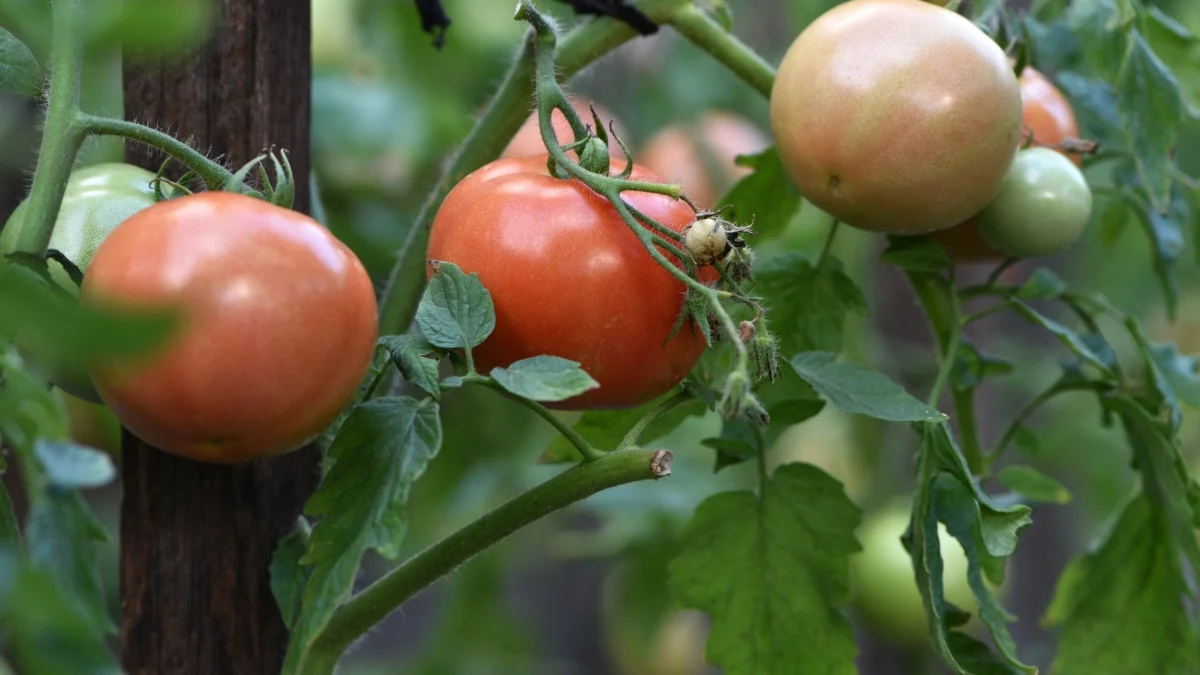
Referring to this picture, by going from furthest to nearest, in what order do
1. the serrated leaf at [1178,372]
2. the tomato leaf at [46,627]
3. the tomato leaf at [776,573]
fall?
the serrated leaf at [1178,372], the tomato leaf at [776,573], the tomato leaf at [46,627]

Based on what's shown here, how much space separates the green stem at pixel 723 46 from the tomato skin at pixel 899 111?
0.25ft

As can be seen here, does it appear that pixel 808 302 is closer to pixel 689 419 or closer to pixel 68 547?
pixel 68 547

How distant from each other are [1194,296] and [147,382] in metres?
2.13

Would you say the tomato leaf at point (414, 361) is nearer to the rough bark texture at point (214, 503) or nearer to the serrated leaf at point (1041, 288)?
the rough bark texture at point (214, 503)

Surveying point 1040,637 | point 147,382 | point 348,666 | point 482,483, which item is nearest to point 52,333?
point 147,382

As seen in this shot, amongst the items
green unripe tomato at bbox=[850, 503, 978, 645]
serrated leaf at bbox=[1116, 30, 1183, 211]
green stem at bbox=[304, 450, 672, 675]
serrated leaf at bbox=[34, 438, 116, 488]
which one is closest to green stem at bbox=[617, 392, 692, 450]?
green stem at bbox=[304, 450, 672, 675]

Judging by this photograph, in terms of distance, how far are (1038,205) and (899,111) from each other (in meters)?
0.15

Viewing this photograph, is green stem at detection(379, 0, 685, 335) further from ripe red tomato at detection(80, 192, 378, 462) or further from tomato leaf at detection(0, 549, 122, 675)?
tomato leaf at detection(0, 549, 122, 675)

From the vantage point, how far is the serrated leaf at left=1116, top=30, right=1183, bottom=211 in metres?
0.74

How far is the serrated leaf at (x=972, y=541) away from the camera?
61cm

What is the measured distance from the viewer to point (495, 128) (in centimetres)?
68

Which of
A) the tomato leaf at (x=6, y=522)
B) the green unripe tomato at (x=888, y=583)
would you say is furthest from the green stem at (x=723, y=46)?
the green unripe tomato at (x=888, y=583)

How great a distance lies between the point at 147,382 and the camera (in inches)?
17.5

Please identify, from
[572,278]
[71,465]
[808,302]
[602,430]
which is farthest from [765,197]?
[71,465]
